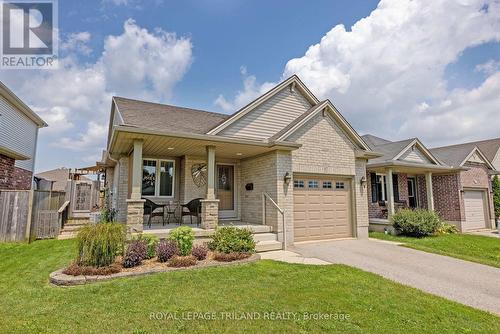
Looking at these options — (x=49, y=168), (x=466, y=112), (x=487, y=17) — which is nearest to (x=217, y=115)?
(x=487, y=17)

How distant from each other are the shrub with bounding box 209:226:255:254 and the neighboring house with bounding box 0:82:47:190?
10885 mm

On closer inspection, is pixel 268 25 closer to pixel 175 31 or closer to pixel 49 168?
pixel 175 31

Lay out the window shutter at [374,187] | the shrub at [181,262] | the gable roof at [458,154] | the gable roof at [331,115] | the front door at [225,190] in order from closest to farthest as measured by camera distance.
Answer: the shrub at [181,262] → the gable roof at [331,115] → the front door at [225,190] → the window shutter at [374,187] → the gable roof at [458,154]

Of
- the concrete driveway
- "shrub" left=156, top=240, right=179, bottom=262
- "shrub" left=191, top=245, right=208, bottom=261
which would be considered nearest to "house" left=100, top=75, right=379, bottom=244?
the concrete driveway

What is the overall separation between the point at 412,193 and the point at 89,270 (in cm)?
1657

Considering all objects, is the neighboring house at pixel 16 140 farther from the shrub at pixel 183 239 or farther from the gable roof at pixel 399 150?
the gable roof at pixel 399 150

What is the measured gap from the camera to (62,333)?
325 centimetres

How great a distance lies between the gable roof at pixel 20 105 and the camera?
37.4 feet

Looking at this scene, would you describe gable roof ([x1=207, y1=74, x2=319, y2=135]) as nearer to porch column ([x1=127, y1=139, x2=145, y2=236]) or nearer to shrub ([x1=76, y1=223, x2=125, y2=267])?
porch column ([x1=127, y1=139, x2=145, y2=236])

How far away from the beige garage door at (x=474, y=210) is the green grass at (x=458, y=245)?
3.12 meters

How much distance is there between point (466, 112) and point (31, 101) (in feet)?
81.2

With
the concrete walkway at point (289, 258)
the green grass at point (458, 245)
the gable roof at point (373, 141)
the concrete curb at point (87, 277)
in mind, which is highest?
the gable roof at point (373, 141)

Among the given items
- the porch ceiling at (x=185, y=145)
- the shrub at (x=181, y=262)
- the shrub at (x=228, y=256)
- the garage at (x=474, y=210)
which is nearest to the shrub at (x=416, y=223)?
the garage at (x=474, y=210)

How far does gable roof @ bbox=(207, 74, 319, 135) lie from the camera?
31.9ft
